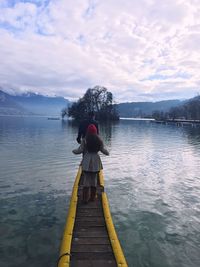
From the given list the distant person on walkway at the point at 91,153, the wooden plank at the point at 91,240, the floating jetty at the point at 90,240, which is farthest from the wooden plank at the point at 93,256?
the distant person on walkway at the point at 91,153

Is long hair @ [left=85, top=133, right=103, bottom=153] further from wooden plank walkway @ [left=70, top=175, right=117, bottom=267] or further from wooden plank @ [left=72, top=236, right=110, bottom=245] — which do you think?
wooden plank @ [left=72, top=236, right=110, bottom=245]

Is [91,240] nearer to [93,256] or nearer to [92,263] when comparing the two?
[93,256]

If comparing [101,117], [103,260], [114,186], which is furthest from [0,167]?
[101,117]

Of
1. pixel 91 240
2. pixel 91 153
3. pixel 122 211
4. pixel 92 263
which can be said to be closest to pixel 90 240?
pixel 91 240

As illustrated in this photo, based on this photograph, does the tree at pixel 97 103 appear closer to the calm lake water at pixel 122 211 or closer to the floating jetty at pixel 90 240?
the calm lake water at pixel 122 211

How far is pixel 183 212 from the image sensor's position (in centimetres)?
1157

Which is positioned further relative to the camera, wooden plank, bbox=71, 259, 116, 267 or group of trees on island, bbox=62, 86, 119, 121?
group of trees on island, bbox=62, 86, 119, 121

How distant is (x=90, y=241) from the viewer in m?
6.74

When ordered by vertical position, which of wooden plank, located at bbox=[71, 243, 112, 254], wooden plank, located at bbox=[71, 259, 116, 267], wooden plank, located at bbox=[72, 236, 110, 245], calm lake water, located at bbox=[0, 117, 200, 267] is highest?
wooden plank, located at bbox=[71, 259, 116, 267]

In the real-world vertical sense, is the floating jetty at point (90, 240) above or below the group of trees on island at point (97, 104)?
below

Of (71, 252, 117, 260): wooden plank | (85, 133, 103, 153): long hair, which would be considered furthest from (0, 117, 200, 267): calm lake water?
(85, 133, 103, 153): long hair

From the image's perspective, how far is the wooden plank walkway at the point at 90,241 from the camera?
5817 mm

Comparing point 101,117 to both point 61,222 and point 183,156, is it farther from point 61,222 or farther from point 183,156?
point 61,222

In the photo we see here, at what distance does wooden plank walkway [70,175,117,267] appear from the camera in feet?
19.1
